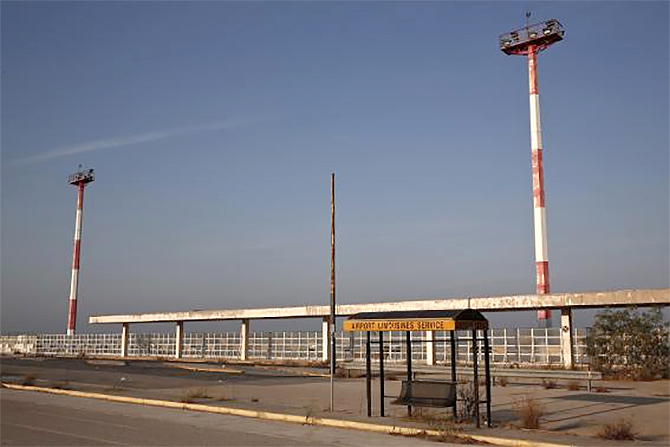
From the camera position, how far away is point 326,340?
3984cm

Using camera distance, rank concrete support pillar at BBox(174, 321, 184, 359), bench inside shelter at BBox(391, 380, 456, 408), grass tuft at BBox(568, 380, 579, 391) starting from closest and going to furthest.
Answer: bench inside shelter at BBox(391, 380, 456, 408) < grass tuft at BBox(568, 380, 579, 391) < concrete support pillar at BBox(174, 321, 184, 359)

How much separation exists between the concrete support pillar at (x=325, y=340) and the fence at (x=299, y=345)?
62 cm

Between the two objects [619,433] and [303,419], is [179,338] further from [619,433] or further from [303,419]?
[619,433]

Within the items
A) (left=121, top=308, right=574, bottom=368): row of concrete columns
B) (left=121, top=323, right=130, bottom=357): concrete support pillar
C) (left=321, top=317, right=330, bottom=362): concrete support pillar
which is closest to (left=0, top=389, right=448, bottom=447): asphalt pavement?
(left=121, top=308, right=574, bottom=368): row of concrete columns

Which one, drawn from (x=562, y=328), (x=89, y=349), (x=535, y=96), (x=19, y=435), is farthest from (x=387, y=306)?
(x=89, y=349)

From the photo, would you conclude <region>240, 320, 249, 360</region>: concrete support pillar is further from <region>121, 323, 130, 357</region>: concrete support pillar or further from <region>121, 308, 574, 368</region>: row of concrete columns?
<region>121, 323, 130, 357</region>: concrete support pillar

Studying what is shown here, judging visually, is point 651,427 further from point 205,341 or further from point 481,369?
point 205,341

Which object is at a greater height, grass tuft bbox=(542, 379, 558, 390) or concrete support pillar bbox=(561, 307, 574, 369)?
concrete support pillar bbox=(561, 307, 574, 369)

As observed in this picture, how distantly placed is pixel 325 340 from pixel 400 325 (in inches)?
1018

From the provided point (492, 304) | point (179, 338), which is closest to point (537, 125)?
point (492, 304)

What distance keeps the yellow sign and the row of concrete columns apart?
3153 millimetres

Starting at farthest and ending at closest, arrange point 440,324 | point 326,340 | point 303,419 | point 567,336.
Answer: point 326,340
point 567,336
point 303,419
point 440,324

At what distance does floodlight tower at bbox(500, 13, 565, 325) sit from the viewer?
40625 millimetres

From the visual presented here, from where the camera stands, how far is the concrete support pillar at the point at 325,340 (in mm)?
39200
